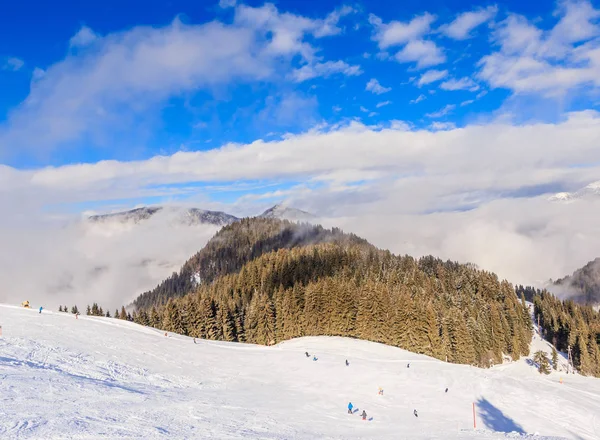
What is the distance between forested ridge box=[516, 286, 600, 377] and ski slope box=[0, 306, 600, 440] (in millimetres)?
71467

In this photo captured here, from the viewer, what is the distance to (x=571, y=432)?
36844 mm

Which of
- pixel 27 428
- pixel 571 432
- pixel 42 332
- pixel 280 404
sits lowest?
pixel 571 432

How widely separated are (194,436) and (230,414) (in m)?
6.77

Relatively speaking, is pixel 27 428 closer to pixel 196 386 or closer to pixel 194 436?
pixel 194 436

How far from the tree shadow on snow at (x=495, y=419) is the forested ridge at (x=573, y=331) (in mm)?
88379

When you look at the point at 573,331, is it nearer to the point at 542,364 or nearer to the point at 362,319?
the point at 542,364

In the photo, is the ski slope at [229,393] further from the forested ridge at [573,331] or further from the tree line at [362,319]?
the forested ridge at [573,331]

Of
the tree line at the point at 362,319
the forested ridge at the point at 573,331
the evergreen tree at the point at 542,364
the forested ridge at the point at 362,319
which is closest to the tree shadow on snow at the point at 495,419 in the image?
the forested ridge at the point at 362,319

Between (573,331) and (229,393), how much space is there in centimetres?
11759

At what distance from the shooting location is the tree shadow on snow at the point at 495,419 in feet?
120

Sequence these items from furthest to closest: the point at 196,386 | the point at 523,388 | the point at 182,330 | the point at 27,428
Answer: the point at 182,330 < the point at 523,388 < the point at 196,386 < the point at 27,428

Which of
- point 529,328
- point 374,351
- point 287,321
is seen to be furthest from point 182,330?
point 529,328

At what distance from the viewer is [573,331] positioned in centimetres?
11662

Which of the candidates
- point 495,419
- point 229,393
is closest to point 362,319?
point 495,419
